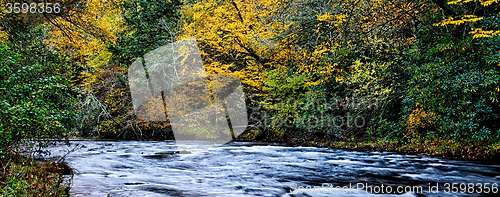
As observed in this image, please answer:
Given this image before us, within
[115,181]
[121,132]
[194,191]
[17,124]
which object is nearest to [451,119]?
[194,191]

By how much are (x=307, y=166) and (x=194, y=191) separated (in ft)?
13.6

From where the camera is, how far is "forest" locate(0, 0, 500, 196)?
6.77 m

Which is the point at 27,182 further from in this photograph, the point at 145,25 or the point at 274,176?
the point at 145,25

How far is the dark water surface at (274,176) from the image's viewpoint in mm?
6381

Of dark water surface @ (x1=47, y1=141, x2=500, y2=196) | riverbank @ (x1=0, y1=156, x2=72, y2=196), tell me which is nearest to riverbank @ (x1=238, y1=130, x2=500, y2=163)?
dark water surface @ (x1=47, y1=141, x2=500, y2=196)

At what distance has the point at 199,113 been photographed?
76.5 feet

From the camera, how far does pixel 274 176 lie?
808 cm

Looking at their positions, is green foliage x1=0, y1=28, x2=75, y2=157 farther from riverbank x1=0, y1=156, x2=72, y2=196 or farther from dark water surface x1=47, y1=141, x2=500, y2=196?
dark water surface x1=47, y1=141, x2=500, y2=196

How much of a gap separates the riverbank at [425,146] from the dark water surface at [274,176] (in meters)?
0.70

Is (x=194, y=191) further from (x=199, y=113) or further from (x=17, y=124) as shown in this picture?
(x=199, y=113)

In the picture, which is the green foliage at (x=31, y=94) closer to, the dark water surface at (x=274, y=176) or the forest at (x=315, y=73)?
the forest at (x=315, y=73)

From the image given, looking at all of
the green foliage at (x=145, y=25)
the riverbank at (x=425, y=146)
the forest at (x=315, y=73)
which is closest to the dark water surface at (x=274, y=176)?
the riverbank at (x=425, y=146)

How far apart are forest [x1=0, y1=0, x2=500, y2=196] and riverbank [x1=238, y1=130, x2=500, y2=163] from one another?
0.04m

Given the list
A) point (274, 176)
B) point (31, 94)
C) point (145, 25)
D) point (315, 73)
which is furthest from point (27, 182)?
point (145, 25)
